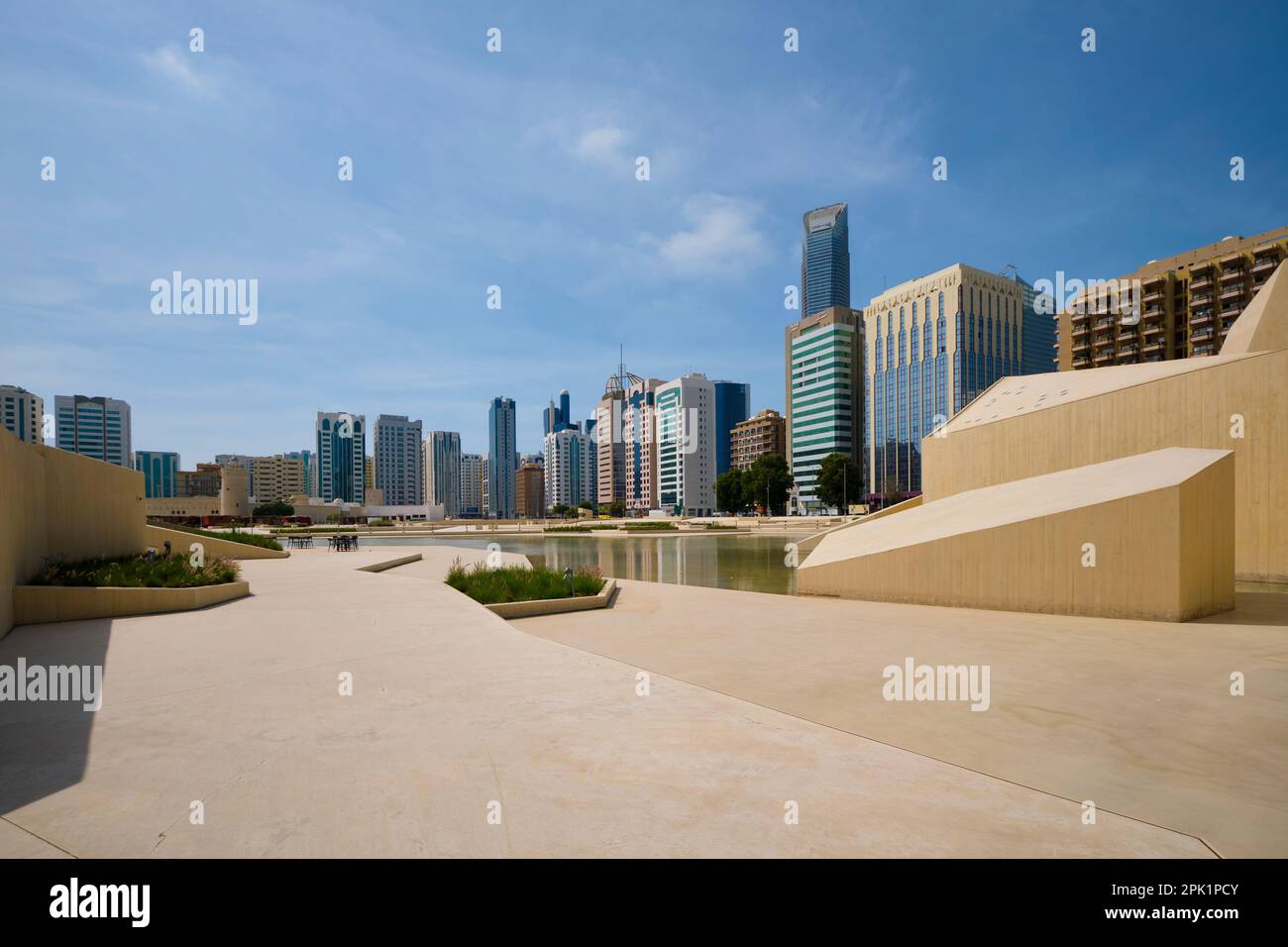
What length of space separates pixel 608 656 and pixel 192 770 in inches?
199

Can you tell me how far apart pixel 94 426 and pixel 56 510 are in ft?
590

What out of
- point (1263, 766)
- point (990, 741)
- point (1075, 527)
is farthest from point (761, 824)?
point (1075, 527)

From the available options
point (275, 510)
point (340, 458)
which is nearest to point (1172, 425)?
point (275, 510)

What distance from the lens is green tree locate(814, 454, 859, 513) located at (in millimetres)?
93750

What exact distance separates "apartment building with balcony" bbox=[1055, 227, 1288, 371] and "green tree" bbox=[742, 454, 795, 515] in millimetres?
40985

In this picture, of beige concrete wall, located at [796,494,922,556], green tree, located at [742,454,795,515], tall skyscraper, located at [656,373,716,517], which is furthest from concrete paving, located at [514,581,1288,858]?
tall skyscraper, located at [656,373,716,517]

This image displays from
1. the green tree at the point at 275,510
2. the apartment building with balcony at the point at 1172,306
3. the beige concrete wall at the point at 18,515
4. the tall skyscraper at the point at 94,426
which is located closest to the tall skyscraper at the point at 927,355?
the apartment building with balcony at the point at 1172,306

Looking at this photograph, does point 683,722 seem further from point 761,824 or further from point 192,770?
point 192,770

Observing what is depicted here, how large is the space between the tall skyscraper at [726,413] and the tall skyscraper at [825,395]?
44137 millimetres

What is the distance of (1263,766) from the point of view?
4.82 meters

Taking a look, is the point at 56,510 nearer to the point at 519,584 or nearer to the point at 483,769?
the point at 519,584

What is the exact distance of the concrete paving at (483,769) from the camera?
351 centimetres

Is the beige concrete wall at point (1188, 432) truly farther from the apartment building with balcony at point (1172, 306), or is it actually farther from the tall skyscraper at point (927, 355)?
→ the tall skyscraper at point (927, 355)

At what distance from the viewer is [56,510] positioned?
13.2 meters
